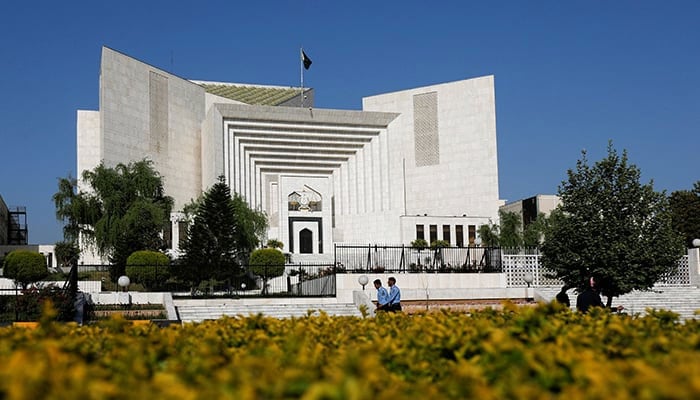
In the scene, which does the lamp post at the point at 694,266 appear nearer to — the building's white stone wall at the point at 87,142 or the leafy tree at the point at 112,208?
the leafy tree at the point at 112,208

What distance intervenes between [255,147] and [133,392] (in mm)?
50031

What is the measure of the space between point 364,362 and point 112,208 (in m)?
A: 38.5

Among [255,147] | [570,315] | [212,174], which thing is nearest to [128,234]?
[212,174]

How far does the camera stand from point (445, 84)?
5447 cm

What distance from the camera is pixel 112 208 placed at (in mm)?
39406

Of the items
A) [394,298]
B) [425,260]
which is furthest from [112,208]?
[394,298]

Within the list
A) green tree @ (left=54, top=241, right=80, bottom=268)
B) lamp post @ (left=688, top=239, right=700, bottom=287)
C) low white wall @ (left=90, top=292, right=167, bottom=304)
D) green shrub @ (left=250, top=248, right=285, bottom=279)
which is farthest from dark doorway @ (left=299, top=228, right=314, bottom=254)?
low white wall @ (left=90, top=292, right=167, bottom=304)

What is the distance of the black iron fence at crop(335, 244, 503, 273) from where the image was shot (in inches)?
1040

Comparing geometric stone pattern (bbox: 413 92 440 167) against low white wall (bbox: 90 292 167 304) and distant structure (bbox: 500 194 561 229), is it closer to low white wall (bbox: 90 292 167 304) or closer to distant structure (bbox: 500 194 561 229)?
distant structure (bbox: 500 194 561 229)

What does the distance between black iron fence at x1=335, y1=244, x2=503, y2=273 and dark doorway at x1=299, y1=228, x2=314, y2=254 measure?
22.0 metres

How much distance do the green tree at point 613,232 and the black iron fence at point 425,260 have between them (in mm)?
6339

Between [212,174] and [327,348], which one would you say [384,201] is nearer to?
[212,174]

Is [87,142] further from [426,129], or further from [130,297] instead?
[130,297]

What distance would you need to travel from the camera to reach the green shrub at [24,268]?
2875 centimetres
